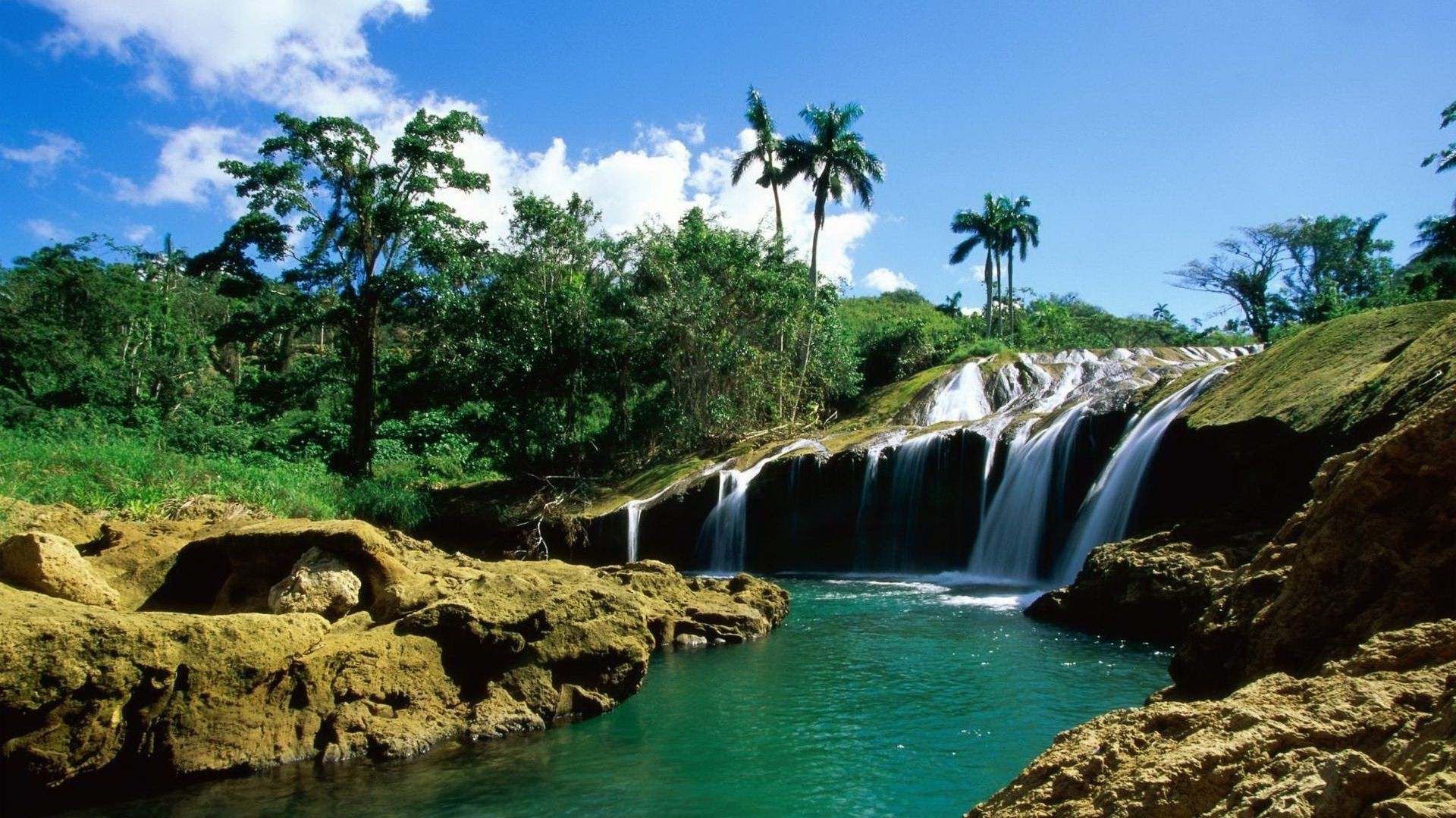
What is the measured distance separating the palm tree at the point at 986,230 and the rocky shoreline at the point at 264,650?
4151 cm

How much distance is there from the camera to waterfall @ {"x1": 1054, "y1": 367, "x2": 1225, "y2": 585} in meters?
14.4

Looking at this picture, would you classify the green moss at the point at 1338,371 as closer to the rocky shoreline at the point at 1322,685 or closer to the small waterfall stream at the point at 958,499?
the small waterfall stream at the point at 958,499

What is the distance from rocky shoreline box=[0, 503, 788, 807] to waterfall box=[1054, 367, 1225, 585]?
8.44 metres

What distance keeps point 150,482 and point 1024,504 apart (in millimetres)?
15624

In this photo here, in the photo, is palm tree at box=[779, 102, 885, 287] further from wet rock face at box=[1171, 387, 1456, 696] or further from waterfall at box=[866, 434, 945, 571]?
wet rock face at box=[1171, 387, 1456, 696]

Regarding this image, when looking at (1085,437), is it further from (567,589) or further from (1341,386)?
(567,589)

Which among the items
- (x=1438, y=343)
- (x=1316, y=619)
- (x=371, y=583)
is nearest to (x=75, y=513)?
(x=371, y=583)

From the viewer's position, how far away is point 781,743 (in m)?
7.59

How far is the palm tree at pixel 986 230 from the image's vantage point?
47.5 m

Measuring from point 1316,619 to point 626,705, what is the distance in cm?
615

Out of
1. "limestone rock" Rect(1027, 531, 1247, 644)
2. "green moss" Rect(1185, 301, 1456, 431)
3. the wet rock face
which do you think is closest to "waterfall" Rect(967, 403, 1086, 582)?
"green moss" Rect(1185, 301, 1456, 431)

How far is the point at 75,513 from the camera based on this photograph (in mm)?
10805

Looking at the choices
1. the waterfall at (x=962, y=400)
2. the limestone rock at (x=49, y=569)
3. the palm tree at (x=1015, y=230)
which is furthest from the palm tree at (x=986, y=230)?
the limestone rock at (x=49, y=569)

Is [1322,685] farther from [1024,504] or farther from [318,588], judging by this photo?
[1024,504]
